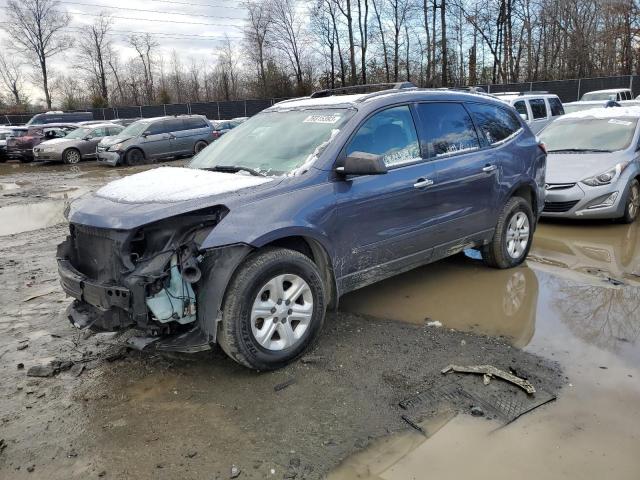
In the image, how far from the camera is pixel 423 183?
14.8ft

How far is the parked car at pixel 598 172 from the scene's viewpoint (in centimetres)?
741

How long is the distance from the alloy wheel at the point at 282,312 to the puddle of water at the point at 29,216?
672cm

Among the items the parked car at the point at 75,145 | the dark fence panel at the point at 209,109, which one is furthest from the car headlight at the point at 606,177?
the dark fence panel at the point at 209,109

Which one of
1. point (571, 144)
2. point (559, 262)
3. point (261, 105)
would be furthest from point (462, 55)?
point (559, 262)

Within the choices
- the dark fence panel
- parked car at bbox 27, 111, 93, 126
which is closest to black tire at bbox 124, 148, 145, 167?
parked car at bbox 27, 111, 93, 126

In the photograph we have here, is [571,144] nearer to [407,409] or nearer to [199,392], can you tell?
[407,409]

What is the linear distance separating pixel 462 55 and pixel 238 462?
4616cm

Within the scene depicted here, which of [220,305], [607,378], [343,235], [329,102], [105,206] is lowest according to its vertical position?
[607,378]

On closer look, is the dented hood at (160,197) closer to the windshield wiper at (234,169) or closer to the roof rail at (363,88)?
the windshield wiper at (234,169)

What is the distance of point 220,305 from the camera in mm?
3285

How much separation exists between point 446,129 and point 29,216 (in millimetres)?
8365

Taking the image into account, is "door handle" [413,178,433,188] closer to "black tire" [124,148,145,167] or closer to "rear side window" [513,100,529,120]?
"rear side window" [513,100,529,120]

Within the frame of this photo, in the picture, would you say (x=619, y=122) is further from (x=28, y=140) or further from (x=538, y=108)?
(x=28, y=140)

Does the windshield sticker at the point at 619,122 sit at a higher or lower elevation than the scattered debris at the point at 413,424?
higher
